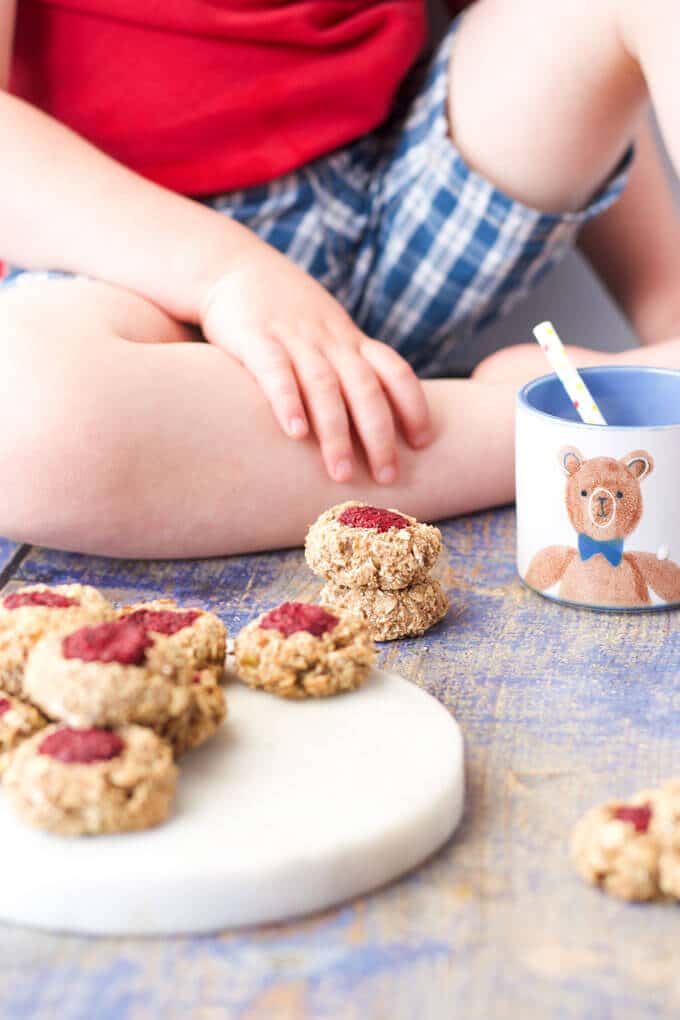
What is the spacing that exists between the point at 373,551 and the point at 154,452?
0.62 feet

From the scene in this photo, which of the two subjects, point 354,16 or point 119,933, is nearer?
point 119,933

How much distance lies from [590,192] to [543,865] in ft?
2.41

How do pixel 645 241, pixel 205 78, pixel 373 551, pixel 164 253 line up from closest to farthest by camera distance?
1. pixel 373 551
2. pixel 164 253
3. pixel 205 78
4. pixel 645 241

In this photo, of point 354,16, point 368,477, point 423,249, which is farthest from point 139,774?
point 354,16

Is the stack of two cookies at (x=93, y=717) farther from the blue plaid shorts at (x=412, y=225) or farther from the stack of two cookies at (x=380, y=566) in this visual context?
the blue plaid shorts at (x=412, y=225)

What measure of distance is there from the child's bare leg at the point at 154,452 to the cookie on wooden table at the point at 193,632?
0.62ft

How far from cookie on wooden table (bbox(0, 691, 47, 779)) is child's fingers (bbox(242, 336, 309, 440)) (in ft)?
1.10

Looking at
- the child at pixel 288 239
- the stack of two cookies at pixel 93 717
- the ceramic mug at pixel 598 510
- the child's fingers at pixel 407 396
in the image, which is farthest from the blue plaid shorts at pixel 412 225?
the stack of two cookies at pixel 93 717

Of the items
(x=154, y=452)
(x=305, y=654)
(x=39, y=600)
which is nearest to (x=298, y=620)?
(x=305, y=654)

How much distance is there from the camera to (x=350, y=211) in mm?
1144

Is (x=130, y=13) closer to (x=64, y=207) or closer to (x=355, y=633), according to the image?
(x=64, y=207)

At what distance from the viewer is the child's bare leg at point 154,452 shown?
795mm

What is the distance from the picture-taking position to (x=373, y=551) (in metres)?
0.71

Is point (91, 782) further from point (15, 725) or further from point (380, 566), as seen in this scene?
point (380, 566)
